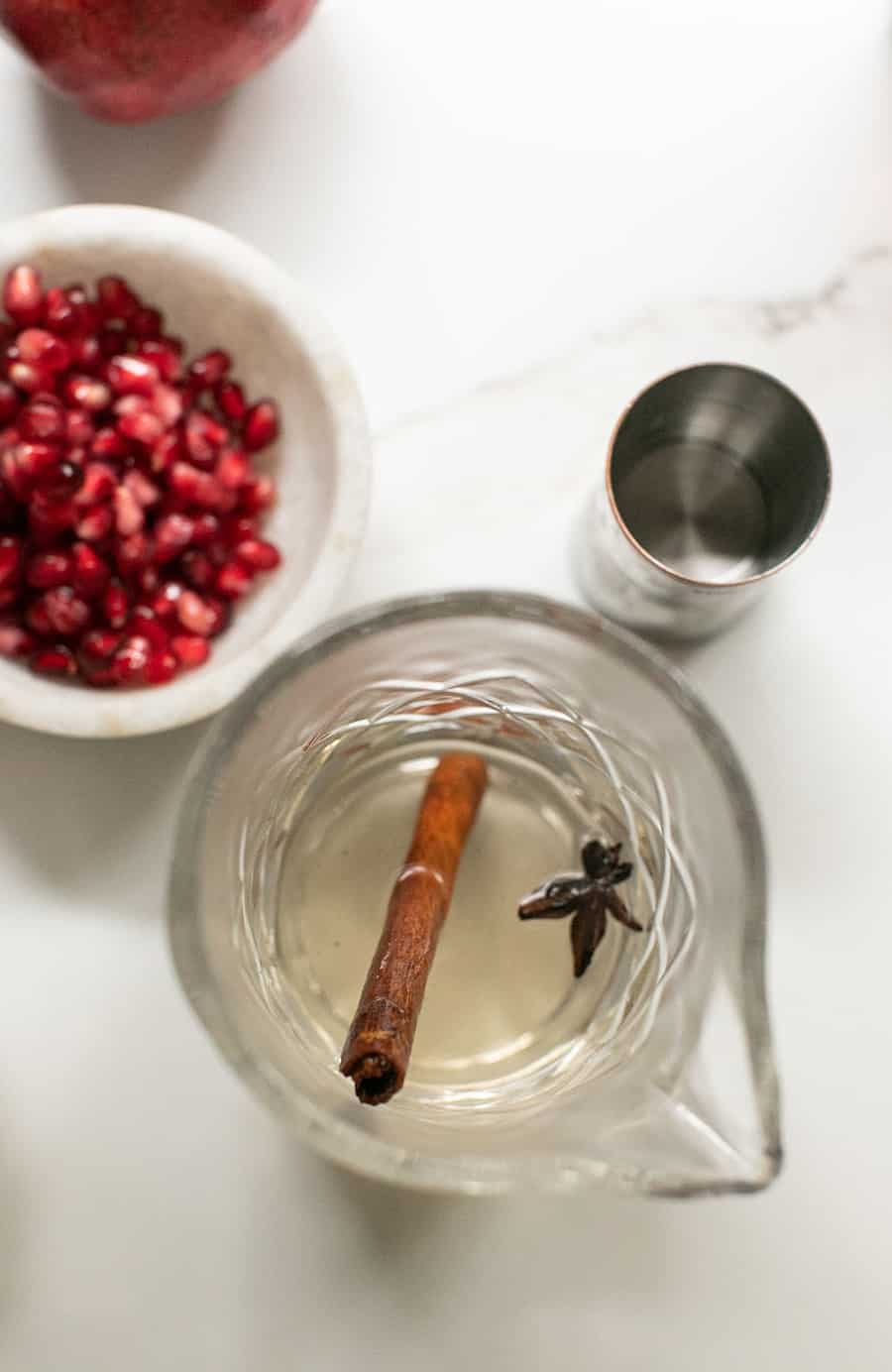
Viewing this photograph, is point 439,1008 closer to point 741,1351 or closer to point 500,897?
point 500,897

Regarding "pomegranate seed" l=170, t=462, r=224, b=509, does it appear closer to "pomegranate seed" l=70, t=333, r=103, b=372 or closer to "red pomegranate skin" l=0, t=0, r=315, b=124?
"pomegranate seed" l=70, t=333, r=103, b=372

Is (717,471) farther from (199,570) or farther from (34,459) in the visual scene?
(34,459)

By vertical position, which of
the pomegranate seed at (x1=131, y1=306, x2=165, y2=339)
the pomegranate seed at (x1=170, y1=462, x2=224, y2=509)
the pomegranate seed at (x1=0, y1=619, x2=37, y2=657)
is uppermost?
the pomegranate seed at (x1=131, y1=306, x2=165, y2=339)

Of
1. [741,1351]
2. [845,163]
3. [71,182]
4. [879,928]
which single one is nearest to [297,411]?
[71,182]

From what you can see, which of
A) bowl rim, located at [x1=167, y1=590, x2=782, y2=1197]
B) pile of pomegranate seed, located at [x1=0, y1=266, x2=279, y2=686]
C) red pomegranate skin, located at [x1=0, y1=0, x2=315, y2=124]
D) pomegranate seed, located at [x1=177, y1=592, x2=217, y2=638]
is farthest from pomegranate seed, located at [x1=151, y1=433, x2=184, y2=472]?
bowl rim, located at [x1=167, y1=590, x2=782, y2=1197]

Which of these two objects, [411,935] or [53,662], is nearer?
[411,935]

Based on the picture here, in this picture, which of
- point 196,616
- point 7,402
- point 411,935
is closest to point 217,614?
point 196,616
